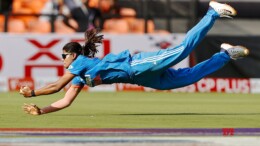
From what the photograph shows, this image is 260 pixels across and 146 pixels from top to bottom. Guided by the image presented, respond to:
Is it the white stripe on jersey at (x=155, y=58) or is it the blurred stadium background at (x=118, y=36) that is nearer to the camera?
the white stripe on jersey at (x=155, y=58)

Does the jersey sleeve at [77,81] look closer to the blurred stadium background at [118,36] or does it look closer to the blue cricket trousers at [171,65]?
the blue cricket trousers at [171,65]

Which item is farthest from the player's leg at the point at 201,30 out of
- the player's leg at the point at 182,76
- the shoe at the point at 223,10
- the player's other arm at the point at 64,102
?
the player's other arm at the point at 64,102

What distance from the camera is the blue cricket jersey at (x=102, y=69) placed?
10961 mm

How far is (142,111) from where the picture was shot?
1323 cm

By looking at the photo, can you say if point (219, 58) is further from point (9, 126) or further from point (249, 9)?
point (249, 9)

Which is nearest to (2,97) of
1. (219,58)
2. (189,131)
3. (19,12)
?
(19,12)

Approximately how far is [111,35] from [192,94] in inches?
91.6

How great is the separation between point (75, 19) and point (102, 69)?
9.34 meters

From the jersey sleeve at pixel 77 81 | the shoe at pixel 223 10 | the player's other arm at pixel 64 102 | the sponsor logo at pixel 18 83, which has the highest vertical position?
the shoe at pixel 223 10

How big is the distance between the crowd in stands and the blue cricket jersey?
29.1 ft

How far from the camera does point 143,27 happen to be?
66.0 ft

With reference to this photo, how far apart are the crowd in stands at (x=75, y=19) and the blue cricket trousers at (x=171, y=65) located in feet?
28.1

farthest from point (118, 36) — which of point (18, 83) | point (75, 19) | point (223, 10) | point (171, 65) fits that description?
point (171, 65)

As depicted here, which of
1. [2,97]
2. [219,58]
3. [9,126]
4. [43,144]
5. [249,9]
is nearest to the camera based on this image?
[43,144]
